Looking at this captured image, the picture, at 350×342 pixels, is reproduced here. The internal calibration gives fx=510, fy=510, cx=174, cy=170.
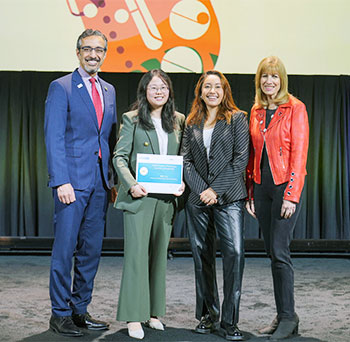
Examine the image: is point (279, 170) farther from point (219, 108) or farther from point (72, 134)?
point (72, 134)

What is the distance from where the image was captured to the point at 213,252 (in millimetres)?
2795

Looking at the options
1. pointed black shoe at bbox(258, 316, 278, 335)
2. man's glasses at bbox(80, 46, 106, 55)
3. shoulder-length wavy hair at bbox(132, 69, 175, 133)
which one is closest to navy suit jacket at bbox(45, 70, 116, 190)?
man's glasses at bbox(80, 46, 106, 55)

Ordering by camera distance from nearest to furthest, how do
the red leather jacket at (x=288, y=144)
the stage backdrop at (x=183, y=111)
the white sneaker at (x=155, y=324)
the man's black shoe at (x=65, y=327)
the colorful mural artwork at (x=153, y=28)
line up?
the red leather jacket at (x=288, y=144)
the man's black shoe at (x=65, y=327)
the white sneaker at (x=155, y=324)
the colorful mural artwork at (x=153, y=28)
the stage backdrop at (x=183, y=111)

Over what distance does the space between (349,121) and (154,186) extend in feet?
12.8

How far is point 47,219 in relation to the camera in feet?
19.2

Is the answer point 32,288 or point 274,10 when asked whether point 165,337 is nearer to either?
point 32,288

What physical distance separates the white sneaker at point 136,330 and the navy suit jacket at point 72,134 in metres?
0.77

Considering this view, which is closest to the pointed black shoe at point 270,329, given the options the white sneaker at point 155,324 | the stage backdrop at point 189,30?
the white sneaker at point 155,324

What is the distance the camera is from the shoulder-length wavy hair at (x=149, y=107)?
270 cm

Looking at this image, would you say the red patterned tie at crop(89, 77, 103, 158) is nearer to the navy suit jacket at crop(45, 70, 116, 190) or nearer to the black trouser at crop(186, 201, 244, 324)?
the navy suit jacket at crop(45, 70, 116, 190)

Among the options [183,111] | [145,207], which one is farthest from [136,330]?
[183,111]

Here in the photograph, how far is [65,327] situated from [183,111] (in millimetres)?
3565

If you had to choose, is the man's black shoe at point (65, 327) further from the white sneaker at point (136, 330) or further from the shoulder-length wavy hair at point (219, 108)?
the shoulder-length wavy hair at point (219, 108)

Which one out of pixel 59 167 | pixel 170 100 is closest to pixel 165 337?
pixel 59 167
